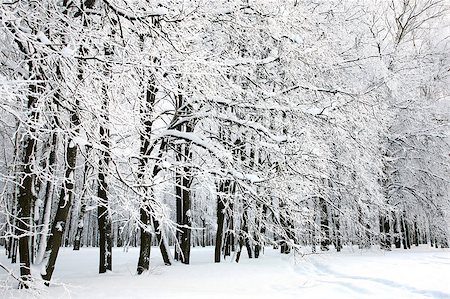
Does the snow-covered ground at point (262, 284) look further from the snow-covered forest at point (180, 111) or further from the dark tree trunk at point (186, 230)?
the dark tree trunk at point (186, 230)

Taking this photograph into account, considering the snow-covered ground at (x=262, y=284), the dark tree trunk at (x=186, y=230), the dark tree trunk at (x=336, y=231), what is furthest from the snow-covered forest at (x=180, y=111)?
the dark tree trunk at (x=336, y=231)

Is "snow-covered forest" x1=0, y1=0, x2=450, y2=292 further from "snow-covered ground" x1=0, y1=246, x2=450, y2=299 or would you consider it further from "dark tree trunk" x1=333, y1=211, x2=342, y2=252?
"dark tree trunk" x1=333, y1=211, x2=342, y2=252

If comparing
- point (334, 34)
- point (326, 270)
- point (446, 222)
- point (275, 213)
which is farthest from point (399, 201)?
point (275, 213)

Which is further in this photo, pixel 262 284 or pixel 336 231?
pixel 336 231

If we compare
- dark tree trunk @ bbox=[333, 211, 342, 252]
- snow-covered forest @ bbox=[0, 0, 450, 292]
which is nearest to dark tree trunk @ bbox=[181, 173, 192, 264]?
snow-covered forest @ bbox=[0, 0, 450, 292]

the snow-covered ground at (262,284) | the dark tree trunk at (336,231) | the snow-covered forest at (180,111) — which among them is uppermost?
the snow-covered forest at (180,111)

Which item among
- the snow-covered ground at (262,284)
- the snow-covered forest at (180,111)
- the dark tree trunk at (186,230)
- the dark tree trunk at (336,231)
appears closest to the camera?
the snow-covered forest at (180,111)

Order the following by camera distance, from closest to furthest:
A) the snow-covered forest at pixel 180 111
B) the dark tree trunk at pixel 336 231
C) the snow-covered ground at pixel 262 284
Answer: the snow-covered forest at pixel 180 111, the snow-covered ground at pixel 262 284, the dark tree trunk at pixel 336 231

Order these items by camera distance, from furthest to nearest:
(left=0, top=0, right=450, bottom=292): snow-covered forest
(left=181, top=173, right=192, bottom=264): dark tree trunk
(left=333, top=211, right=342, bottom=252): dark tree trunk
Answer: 1. (left=333, top=211, right=342, bottom=252): dark tree trunk
2. (left=181, top=173, right=192, bottom=264): dark tree trunk
3. (left=0, top=0, right=450, bottom=292): snow-covered forest

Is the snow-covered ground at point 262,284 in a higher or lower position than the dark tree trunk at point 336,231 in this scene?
lower

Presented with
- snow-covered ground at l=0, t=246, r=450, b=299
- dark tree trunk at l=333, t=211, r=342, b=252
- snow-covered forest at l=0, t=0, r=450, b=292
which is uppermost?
snow-covered forest at l=0, t=0, r=450, b=292

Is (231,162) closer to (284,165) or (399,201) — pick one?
(284,165)

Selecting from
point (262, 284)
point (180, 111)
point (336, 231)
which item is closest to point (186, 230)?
point (180, 111)

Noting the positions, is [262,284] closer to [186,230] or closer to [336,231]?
[186,230]
